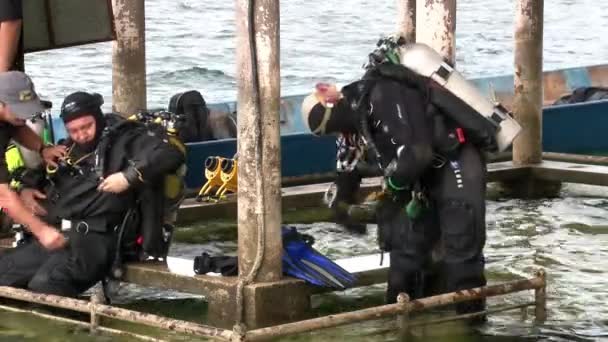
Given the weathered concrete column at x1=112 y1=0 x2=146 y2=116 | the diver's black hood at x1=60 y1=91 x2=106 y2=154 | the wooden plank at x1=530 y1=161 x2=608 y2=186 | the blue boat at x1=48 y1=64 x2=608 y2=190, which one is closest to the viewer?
the diver's black hood at x1=60 y1=91 x2=106 y2=154

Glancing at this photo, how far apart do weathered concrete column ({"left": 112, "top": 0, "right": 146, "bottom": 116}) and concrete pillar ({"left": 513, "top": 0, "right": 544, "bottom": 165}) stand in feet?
10.5

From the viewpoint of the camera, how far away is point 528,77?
12805 mm

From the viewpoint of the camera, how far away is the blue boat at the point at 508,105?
12.5 metres

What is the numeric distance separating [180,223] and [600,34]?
3008 cm

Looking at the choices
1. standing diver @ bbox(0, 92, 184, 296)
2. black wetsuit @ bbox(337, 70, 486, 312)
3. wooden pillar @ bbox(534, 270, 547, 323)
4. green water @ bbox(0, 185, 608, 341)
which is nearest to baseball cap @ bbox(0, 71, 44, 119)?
standing diver @ bbox(0, 92, 184, 296)

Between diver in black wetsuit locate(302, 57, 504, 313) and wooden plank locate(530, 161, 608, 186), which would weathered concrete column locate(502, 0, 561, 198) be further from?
diver in black wetsuit locate(302, 57, 504, 313)

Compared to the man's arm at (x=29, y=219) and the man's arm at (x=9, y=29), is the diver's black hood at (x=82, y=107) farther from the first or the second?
the man's arm at (x=9, y=29)

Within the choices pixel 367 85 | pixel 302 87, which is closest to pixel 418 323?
pixel 367 85

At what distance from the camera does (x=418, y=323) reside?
8117 millimetres

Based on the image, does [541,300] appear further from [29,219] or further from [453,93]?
[29,219]

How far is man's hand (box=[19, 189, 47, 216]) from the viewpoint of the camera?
28.8 ft

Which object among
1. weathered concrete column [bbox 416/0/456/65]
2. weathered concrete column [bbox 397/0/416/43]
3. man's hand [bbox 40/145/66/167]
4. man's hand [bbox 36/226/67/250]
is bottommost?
man's hand [bbox 36/226/67/250]

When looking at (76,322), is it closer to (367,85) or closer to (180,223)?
(367,85)

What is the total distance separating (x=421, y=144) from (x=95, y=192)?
71.7 inches
